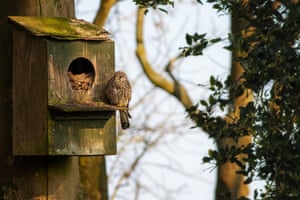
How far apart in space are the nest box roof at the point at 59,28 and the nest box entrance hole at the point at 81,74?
15 cm

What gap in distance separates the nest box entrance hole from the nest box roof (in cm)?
15

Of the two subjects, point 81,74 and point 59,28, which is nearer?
point 59,28

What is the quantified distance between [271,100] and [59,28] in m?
1.44

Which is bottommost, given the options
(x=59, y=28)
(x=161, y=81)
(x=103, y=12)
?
(x=59, y=28)

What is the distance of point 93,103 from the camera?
5.86 meters

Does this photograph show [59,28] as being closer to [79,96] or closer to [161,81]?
[79,96]

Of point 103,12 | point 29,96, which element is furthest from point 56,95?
point 103,12

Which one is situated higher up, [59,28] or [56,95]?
[59,28]

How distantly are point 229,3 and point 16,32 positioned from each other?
1.54m

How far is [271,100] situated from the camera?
650 cm

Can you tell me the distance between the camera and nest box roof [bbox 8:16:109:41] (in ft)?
19.0

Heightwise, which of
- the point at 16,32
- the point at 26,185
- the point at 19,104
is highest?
the point at 16,32

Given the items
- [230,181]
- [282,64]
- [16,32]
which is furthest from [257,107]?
[230,181]

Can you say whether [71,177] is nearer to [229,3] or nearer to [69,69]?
[69,69]
